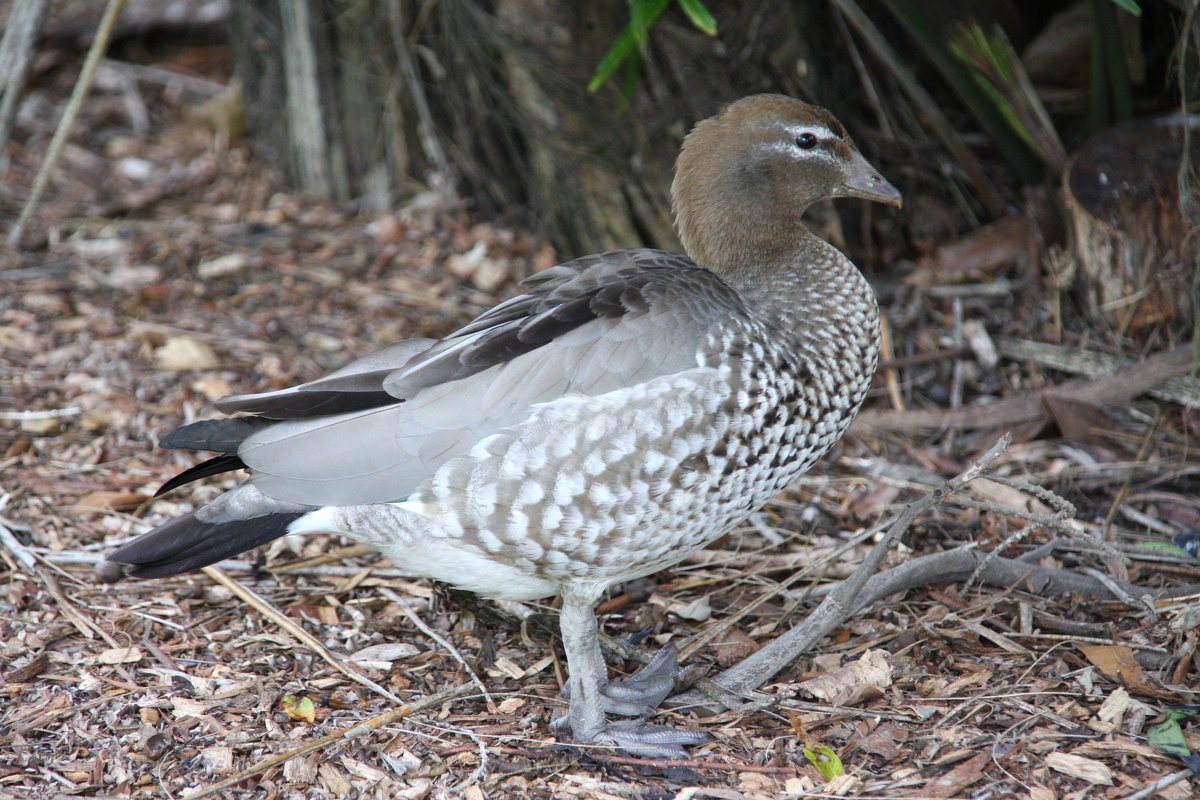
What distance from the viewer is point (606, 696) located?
3406 millimetres

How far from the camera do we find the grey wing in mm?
3170

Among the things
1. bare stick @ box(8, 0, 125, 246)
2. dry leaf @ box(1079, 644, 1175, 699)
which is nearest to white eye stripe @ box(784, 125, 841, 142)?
dry leaf @ box(1079, 644, 1175, 699)

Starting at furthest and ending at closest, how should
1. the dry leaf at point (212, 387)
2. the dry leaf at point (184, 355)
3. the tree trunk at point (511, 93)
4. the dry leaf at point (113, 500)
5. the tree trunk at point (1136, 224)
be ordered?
the tree trunk at point (511, 93), the dry leaf at point (184, 355), the dry leaf at point (212, 387), the tree trunk at point (1136, 224), the dry leaf at point (113, 500)

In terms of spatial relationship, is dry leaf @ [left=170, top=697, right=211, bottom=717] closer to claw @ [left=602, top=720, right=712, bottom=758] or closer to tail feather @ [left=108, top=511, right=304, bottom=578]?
tail feather @ [left=108, top=511, right=304, bottom=578]

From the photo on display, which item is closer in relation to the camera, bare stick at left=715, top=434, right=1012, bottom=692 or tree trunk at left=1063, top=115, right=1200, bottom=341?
bare stick at left=715, top=434, right=1012, bottom=692

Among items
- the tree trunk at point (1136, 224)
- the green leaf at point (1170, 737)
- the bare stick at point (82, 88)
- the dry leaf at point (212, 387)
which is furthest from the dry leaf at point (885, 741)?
the bare stick at point (82, 88)

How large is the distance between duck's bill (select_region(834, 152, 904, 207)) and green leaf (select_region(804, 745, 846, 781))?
1.72m

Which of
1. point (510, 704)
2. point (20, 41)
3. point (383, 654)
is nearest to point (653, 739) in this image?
point (510, 704)

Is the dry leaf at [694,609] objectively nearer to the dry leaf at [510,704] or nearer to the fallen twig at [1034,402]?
the dry leaf at [510,704]

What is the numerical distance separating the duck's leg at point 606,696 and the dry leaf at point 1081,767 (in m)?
0.89

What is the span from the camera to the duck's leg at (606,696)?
3209 millimetres

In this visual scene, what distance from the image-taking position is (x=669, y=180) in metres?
5.16

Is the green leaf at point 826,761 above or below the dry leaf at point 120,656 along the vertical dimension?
below

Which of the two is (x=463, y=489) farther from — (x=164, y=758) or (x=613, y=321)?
(x=164, y=758)
